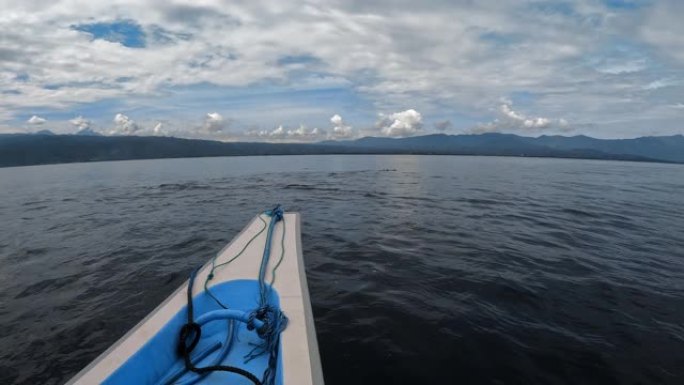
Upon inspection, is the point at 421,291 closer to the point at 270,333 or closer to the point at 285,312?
the point at 285,312

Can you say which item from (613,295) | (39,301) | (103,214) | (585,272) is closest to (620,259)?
(585,272)

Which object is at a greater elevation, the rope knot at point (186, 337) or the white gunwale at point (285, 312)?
the white gunwale at point (285, 312)

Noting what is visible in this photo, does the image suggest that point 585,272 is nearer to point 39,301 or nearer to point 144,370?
point 144,370

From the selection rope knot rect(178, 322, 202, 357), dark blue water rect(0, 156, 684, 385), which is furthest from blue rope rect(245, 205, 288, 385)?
dark blue water rect(0, 156, 684, 385)

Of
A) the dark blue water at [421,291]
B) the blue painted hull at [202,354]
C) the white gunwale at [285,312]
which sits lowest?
the dark blue water at [421,291]

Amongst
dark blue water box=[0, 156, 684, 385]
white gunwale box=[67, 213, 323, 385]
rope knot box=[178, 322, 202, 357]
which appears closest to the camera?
white gunwale box=[67, 213, 323, 385]

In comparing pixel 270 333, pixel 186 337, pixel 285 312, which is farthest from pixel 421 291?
pixel 186 337

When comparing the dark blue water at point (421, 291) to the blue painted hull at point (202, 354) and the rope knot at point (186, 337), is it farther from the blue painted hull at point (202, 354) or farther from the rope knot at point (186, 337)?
the rope knot at point (186, 337)

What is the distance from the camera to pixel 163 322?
5.21 meters

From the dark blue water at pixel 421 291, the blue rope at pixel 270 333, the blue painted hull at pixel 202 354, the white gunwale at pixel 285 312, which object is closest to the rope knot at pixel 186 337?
the blue painted hull at pixel 202 354

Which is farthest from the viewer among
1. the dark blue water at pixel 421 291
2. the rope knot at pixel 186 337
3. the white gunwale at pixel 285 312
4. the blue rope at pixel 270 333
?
the dark blue water at pixel 421 291

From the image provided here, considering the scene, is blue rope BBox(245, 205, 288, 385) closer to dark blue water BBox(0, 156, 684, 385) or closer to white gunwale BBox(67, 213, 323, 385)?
white gunwale BBox(67, 213, 323, 385)

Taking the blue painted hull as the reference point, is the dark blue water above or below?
below

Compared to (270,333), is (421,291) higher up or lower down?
lower down
